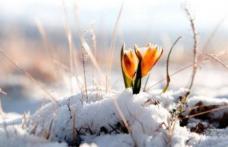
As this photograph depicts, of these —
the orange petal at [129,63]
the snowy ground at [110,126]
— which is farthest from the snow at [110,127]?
the orange petal at [129,63]

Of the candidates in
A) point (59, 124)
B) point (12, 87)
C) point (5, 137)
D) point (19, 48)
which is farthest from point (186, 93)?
point (19, 48)

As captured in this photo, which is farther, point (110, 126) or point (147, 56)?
point (147, 56)

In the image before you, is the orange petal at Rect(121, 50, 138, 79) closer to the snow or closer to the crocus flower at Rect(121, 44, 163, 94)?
the crocus flower at Rect(121, 44, 163, 94)

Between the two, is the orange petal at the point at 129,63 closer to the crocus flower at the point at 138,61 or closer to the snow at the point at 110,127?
the crocus flower at the point at 138,61

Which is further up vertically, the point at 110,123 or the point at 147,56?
the point at 147,56

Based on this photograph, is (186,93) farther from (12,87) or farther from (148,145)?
(12,87)

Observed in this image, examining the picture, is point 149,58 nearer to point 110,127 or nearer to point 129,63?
point 129,63

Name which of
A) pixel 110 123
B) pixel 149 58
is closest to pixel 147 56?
pixel 149 58
